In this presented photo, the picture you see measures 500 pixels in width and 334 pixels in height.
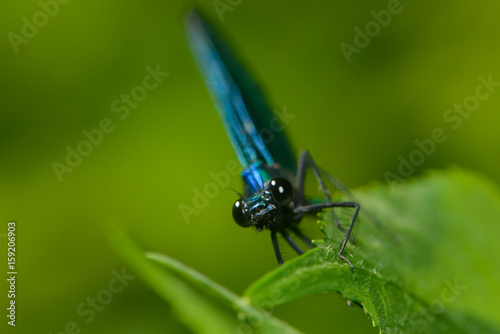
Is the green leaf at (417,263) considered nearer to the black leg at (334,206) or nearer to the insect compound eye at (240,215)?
the black leg at (334,206)

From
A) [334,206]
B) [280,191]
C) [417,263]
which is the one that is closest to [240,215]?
[280,191]

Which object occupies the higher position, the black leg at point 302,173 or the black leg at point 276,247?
the black leg at point 302,173

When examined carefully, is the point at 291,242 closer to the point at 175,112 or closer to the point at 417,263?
the point at 417,263

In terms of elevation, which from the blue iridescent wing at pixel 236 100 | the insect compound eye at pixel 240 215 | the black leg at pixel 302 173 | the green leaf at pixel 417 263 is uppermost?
the blue iridescent wing at pixel 236 100

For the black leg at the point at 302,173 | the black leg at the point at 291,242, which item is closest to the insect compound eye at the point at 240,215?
the black leg at the point at 291,242

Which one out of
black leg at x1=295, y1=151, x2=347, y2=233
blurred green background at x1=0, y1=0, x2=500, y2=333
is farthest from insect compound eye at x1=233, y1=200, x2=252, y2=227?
blurred green background at x1=0, y1=0, x2=500, y2=333

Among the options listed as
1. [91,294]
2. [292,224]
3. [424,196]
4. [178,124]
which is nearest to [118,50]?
[178,124]
